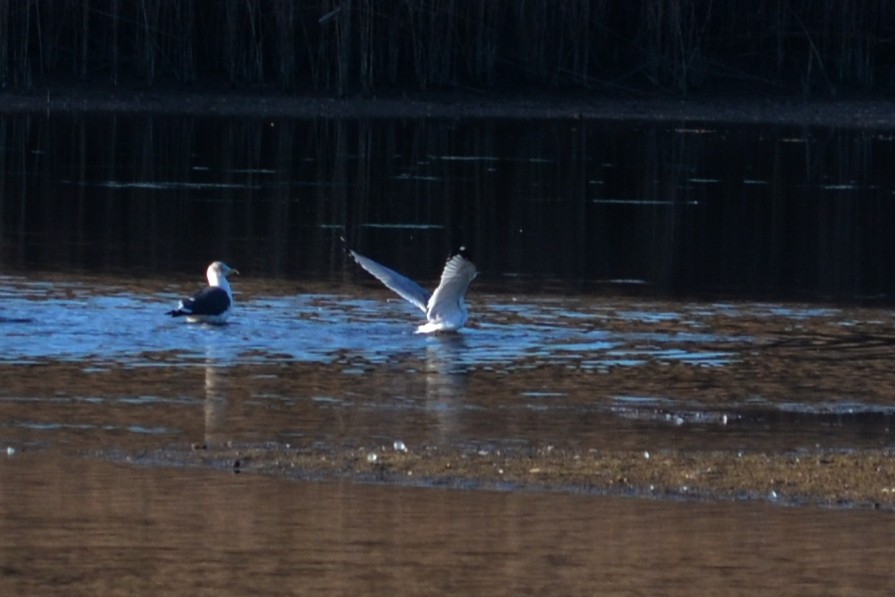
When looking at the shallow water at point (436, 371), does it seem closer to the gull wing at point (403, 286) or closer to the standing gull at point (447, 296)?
A: the standing gull at point (447, 296)

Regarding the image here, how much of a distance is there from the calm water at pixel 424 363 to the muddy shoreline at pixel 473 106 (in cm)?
1111

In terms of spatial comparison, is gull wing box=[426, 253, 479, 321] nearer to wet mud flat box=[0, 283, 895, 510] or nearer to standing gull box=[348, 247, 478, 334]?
standing gull box=[348, 247, 478, 334]

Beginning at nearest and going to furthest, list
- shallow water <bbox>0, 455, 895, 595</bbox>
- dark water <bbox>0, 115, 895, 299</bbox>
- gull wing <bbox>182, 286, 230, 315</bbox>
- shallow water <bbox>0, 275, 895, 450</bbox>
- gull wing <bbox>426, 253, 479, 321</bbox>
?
shallow water <bbox>0, 455, 895, 595</bbox>, shallow water <bbox>0, 275, 895, 450</bbox>, gull wing <bbox>426, 253, 479, 321</bbox>, gull wing <bbox>182, 286, 230, 315</bbox>, dark water <bbox>0, 115, 895, 299</bbox>

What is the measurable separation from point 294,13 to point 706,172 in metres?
15.2

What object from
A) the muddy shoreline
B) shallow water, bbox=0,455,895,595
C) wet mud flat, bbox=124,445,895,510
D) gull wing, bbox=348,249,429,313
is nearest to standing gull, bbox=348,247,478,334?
gull wing, bbox=348,249,429,313

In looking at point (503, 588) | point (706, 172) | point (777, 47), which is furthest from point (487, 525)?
point (777, 47)

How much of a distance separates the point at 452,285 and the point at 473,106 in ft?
100

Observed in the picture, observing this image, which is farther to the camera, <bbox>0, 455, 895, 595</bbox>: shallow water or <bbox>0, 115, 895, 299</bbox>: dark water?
<bbox>0, 115, 895, 299</bbox>: dark water

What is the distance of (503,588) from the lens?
7.48m

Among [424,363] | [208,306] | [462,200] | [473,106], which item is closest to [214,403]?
[424,363]

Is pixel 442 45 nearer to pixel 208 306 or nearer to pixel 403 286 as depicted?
pixel 403 286

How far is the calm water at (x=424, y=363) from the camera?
793 cm

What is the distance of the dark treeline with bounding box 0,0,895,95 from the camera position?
4441 cm

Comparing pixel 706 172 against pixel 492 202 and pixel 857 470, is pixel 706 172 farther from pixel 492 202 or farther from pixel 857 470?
pixel 857 470
